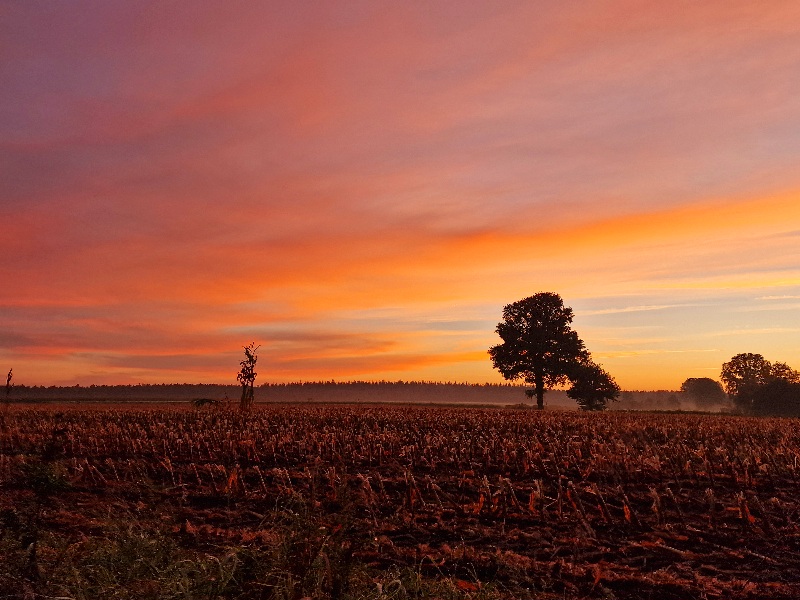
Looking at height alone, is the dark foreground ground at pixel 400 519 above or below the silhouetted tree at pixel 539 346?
A: below

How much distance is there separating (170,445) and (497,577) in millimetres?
16816

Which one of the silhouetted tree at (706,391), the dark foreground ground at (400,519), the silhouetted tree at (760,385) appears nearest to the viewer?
the dark foreground ground at (400,519)

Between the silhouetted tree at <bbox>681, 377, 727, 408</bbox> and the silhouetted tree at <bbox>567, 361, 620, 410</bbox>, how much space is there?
129961 millimetres

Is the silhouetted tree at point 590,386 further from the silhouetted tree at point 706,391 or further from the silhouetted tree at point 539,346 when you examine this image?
the silhouetted tree at point 706,391

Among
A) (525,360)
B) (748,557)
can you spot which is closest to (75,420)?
(748,557)

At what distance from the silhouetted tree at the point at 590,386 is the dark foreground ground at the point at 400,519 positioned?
43189mm

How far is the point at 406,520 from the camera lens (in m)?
11.6

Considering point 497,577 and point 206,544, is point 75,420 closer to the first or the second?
point 206,544

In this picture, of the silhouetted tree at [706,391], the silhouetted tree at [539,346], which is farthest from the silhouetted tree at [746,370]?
the silhouetted tree at [539,346]

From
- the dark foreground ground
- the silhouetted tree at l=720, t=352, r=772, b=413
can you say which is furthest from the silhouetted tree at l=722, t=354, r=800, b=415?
the dark foreground ground

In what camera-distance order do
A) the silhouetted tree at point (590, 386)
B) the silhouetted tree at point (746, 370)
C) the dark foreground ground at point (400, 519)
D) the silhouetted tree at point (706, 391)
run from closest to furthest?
the dark foreground ground at point (400, 519)
the silhouetted tree at point (590, 386)
the silhouetted tree at point (746, 370)
the silhouetted tree at point (706, 391)

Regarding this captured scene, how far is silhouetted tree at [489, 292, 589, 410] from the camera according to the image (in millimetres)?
66875

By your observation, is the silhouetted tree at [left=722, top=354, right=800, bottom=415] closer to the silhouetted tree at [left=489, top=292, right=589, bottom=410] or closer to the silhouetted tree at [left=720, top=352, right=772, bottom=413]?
the silhouetted tree at [left=720, top=352, right=772, bottom=413]

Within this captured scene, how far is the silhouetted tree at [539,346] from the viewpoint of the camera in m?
66.9
